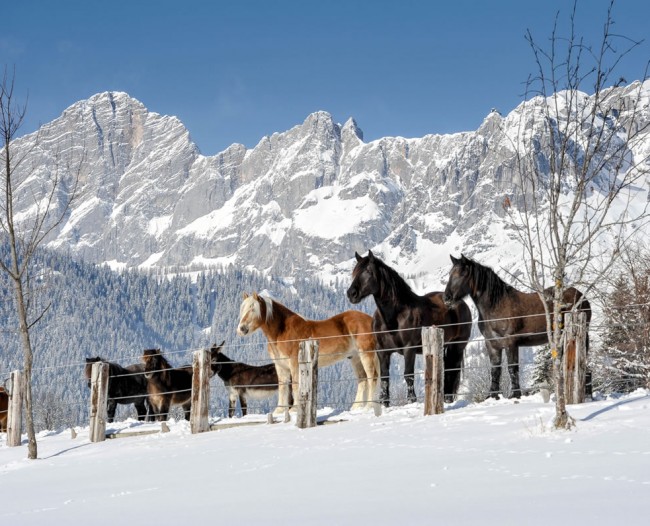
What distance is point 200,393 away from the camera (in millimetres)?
13812

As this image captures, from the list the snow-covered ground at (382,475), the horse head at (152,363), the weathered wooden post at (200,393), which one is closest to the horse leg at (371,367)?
the snow-covered ground at (382,475)

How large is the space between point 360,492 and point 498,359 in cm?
715

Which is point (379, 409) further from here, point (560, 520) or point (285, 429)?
point (560, 520)

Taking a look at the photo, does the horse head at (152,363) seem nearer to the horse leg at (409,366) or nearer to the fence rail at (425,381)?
the fence rail at (425,381)

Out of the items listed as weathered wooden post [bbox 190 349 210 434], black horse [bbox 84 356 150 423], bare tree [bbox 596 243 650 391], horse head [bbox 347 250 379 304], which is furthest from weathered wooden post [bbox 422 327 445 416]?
black horse [bbox 84 356 150 423]

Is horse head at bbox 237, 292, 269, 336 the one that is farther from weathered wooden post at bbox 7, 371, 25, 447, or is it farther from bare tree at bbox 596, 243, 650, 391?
bare tree at bbox 596, 243, 650, 391

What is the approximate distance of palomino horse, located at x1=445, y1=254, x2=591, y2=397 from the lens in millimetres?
13133

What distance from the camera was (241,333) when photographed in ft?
46.1

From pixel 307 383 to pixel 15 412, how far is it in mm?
7826

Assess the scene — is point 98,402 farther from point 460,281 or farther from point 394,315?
point 460,281

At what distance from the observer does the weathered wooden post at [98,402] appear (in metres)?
14.9

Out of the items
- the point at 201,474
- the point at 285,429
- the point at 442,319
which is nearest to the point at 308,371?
the point at 285,429

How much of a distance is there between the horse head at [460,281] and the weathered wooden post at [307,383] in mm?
2649

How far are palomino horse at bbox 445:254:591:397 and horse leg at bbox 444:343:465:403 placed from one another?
3.71ft
